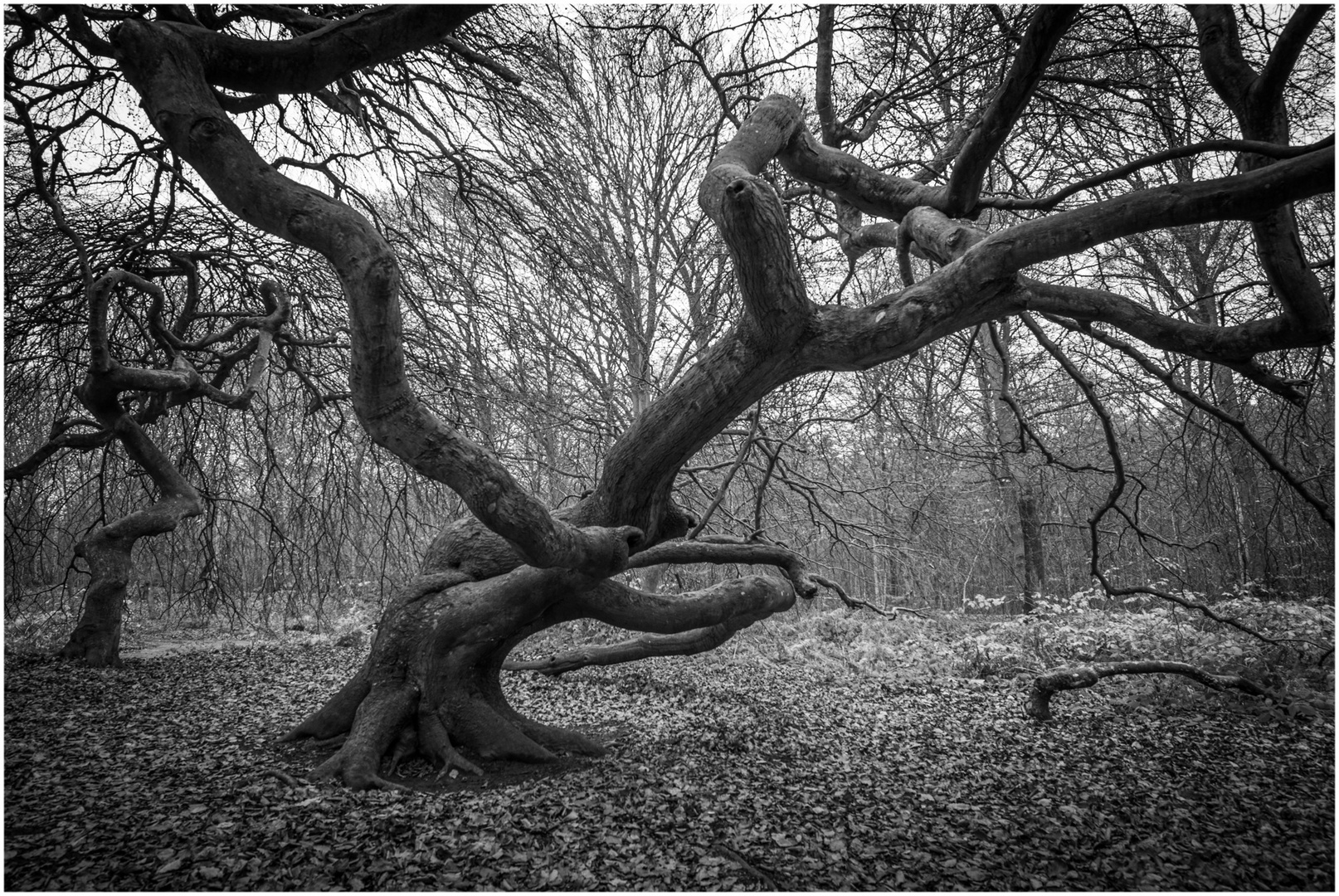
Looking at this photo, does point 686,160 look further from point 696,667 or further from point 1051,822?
point 1051,822

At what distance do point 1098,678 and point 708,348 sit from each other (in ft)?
9.65

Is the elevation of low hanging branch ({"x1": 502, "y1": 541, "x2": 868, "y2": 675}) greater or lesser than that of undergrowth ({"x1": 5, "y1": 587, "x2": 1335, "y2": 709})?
greater

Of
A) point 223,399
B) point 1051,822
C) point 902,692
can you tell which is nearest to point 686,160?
point 223,399

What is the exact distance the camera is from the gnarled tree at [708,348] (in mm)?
2189

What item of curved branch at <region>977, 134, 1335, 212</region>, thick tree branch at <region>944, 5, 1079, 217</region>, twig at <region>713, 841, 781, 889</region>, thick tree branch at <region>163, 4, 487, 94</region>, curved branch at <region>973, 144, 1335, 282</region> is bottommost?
twig at <region>713, 841, 781, 889</region>

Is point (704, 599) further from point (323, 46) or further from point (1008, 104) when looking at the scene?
point (323, 46)

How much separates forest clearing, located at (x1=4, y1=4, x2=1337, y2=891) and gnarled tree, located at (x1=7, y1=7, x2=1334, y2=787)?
0.02m

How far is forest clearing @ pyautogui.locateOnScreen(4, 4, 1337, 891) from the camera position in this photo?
2.25 m

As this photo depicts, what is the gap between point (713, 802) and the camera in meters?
2.68


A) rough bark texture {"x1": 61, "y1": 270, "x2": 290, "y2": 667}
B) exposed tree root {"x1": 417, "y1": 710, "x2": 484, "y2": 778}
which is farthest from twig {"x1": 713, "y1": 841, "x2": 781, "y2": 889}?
rough bark texture {"x1": 61, "y1": 270, "x2": 290, "y2": 667}

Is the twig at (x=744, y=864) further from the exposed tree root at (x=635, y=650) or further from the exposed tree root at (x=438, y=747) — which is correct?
the exposed tree root at (x=635, y=650)

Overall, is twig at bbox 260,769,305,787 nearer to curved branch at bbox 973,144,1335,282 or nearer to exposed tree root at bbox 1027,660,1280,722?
curved branch at bbox 973,144,1335,282

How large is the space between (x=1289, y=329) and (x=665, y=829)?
2.92 metres

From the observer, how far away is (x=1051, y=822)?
249cm
